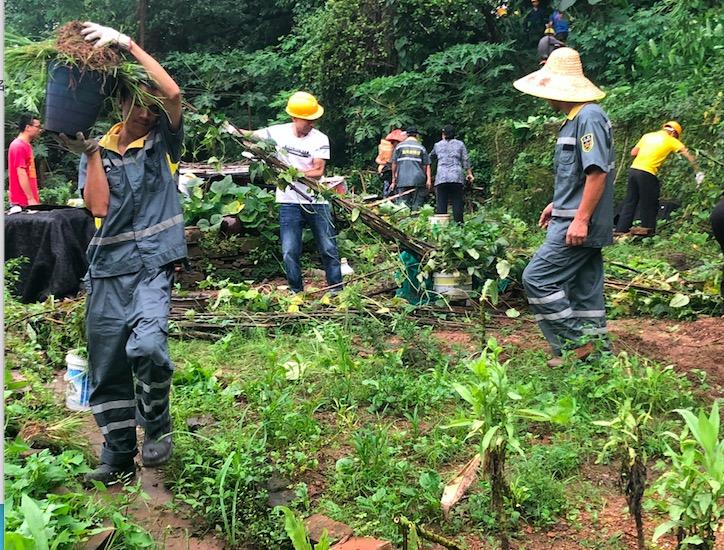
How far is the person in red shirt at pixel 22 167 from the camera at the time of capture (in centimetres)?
802

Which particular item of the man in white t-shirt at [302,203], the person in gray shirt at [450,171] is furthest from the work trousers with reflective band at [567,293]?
the person in gray shirt at [450,171]

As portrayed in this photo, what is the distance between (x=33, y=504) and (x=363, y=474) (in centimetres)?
138

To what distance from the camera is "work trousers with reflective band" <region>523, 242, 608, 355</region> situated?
15.0 ft

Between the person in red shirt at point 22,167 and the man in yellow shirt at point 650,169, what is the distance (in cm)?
754

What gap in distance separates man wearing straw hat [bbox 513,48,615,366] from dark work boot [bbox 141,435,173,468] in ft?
7.86

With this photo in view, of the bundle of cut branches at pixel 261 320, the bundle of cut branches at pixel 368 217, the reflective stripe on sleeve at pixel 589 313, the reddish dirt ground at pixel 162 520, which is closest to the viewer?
the reddish dirt ground at pixel 162 520

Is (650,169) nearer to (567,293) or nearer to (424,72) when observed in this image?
(567,293)

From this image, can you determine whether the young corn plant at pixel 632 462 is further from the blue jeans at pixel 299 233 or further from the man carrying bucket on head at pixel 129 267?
the blue jeans at pixel 299 233

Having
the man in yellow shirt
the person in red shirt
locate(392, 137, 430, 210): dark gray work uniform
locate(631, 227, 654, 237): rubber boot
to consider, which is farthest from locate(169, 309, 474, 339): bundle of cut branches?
locate(392, 137, 430, 210): dark gray work uniform

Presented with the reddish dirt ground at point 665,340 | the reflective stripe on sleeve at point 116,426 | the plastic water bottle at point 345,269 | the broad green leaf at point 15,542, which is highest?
the broad green leaf at point 15,542

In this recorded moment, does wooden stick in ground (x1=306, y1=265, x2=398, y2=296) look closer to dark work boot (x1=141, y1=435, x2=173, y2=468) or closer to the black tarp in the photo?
the black tarp

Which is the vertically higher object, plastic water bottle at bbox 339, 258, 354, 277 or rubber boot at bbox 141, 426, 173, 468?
rubber boot at bbox 141, 426, 173, 468

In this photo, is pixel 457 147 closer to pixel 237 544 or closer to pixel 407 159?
pixel 407 159

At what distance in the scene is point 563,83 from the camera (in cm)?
464
